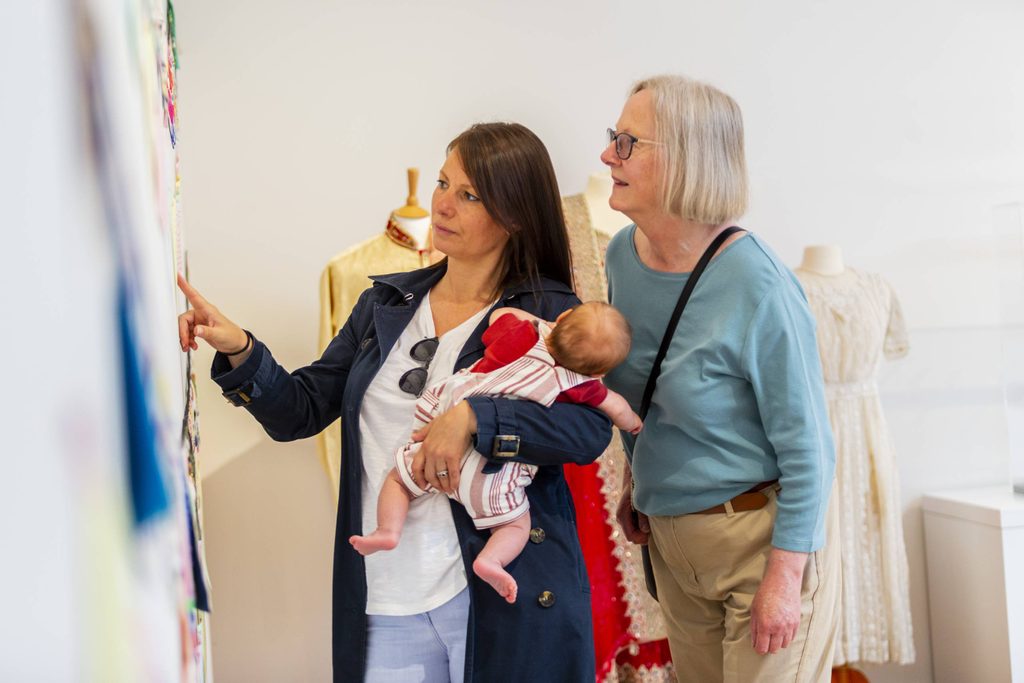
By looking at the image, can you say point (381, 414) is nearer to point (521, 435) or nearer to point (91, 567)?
point (521, 435)

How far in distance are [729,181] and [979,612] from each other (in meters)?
2.69

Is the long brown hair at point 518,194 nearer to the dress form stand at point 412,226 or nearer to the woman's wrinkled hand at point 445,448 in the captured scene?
the woman's wrinkled hand at point 445,448

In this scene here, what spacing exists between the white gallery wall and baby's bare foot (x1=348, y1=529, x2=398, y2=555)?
1.90m

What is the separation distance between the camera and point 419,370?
61.7 inches

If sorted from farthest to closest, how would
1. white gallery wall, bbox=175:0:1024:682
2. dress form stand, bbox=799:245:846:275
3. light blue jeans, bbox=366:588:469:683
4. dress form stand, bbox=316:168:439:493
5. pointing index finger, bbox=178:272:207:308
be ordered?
dress form stand, bbox=799:245:846:275
white gallery wall, bbox=175:0:1024:682
dress form stand, bbox=316:168:439:493
light blue jeans, bbox=366:588:469:683
pointing index finger, bbox=178:272:207:308

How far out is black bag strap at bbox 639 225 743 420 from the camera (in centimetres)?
164

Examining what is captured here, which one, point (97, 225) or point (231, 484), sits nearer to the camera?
point (97, 225)

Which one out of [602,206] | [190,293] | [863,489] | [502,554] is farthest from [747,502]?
[863,489]

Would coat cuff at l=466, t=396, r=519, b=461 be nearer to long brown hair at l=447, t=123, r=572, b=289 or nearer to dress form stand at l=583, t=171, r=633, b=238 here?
long brown hair at l=447, t=123, r=572, b=289

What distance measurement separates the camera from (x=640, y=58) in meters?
3.74

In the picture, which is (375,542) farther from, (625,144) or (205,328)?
(625,144)

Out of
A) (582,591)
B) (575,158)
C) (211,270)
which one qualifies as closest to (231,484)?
(211,270)

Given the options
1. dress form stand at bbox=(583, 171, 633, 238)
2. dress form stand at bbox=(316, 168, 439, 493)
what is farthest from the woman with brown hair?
dress form stand at bbox=(583, 171, 633, 238)

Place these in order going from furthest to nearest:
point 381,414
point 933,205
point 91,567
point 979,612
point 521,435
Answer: point 933,205 → point 979,612 → point 381,414 → point 521,435 → point 91,567
